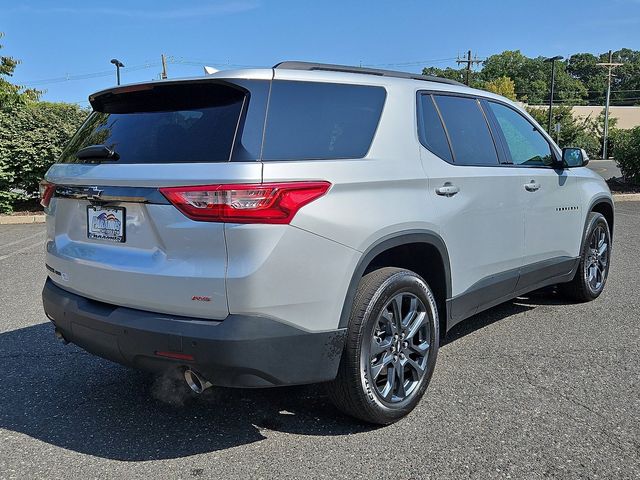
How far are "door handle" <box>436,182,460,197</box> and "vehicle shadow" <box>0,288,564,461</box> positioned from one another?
4.64 feet

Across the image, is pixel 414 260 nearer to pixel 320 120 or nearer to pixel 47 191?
pixel 320 120

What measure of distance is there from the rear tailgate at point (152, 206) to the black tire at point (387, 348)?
75cm

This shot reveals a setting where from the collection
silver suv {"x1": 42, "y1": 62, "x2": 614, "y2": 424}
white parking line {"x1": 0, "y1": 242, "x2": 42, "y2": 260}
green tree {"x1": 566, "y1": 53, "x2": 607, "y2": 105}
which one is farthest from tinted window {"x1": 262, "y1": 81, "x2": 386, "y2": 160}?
green tree {"x1": 566, "y1": 53, "x2": 607, "y2": 105}

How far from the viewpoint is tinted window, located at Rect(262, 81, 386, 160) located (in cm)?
269

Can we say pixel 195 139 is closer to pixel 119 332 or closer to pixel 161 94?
pixel 161 94

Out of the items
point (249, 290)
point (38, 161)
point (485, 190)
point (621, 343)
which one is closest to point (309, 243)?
point (249, 290)

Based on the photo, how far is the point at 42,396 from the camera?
3.61m

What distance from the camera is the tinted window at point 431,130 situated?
349 centimetres

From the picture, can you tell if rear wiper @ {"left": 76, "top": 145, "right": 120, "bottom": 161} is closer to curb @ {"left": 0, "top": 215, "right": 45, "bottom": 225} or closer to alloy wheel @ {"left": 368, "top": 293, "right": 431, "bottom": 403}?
alloy wheel @ {"left": 368, "top": 293, "right": 431, "bottom": 403}

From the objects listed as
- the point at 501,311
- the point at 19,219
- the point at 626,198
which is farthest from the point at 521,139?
the point at 626,198

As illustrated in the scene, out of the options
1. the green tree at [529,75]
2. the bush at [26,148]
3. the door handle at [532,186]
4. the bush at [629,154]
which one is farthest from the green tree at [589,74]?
the door handle at [532,186]

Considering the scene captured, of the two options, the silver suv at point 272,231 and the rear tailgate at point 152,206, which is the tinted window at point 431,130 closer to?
the silver suv at point 272,231

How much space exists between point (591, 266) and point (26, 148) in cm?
1031

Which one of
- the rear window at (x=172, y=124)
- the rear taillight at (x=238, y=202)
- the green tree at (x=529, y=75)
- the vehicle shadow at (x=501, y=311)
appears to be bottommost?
the vehicle shadow at (x=501, y=311)
